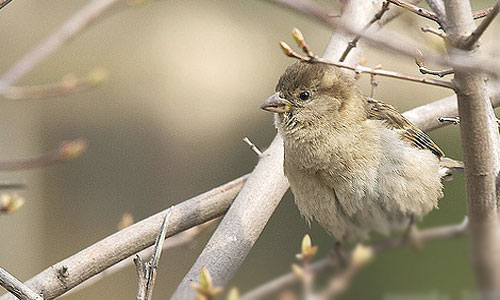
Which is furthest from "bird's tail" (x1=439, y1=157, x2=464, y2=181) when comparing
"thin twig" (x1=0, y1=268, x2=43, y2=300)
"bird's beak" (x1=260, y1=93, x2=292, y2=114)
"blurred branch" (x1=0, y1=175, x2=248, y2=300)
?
"thin twig" (x1=0, y1=268, x2=43, y2=300)

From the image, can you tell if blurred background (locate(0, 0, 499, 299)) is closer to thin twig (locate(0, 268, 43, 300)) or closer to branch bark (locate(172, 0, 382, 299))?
branch bark (locate(172, 0, 382, 299))

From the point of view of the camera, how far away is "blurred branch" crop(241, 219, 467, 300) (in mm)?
959

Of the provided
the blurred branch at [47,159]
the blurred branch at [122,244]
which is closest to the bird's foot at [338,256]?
the blurred branch at [122,244]

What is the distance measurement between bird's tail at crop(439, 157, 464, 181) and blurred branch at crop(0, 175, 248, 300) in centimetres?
80

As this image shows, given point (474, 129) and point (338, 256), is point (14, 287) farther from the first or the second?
point (474, 129)

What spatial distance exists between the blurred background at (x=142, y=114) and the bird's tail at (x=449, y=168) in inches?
74.7

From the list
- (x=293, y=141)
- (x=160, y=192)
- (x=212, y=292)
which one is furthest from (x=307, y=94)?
(x=160, y=192)

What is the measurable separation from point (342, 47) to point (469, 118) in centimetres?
137

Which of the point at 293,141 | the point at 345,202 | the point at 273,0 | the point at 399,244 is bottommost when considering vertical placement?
the point at 399,244

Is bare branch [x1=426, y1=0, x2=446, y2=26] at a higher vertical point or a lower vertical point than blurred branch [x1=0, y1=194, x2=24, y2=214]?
lower

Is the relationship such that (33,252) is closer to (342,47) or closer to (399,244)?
(342,47)

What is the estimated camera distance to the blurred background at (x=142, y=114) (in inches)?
241

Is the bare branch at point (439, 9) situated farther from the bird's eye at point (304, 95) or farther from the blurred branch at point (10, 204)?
the blurred branch at point (10, 204)

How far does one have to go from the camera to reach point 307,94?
9.33 feet
